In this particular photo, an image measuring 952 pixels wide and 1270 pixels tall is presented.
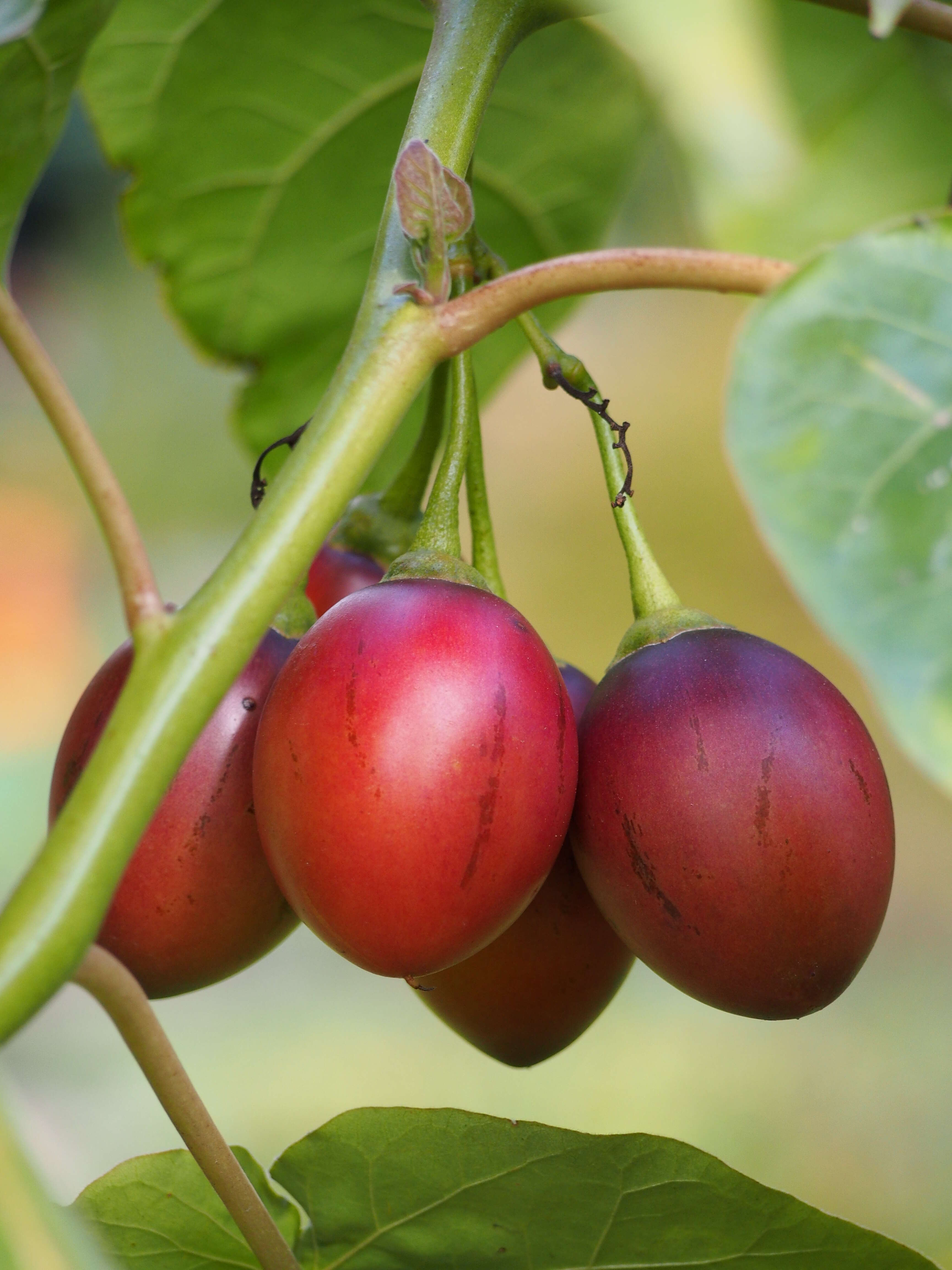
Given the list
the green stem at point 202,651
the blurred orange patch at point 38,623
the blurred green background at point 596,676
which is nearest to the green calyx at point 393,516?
the green stem at point 202,651

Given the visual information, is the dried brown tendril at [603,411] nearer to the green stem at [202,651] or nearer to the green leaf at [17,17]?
the green stem at [202,651]

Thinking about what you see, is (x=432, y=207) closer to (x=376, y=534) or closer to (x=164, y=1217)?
(x=376, y=534)

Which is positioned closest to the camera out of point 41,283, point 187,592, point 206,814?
point 206,814

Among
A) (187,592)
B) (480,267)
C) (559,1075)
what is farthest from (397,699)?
(187,592)

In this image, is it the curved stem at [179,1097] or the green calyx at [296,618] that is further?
the green calyx at [296,618]

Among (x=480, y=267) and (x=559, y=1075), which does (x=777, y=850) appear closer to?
(x=480, y=267)

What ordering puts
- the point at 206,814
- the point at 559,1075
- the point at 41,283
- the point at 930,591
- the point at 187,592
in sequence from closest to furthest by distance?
the point at 930,591 → the point at 206,814 → the point at 559,1075 → the point at 187,592 → the point at 41,283

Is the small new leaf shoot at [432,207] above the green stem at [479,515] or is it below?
above
